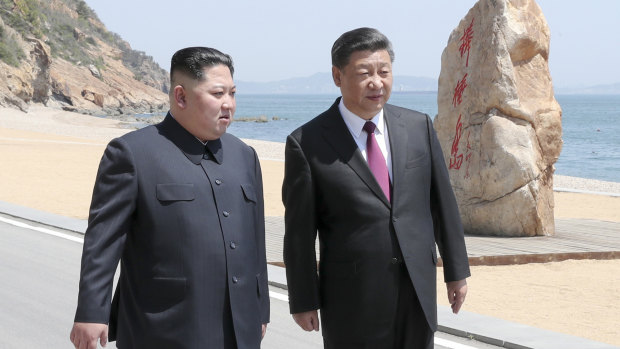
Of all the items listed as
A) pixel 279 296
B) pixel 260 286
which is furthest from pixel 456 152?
pixel 260 286

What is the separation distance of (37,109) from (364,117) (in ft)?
209

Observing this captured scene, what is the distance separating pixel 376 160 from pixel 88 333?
1.37 m

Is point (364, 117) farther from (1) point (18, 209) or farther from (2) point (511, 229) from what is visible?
(1) point (18, 209)

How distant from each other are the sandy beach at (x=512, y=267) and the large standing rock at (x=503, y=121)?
1439 mm

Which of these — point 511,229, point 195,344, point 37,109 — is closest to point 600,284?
point 511,229

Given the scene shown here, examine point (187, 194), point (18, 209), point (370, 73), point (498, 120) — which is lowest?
point (18, 209)

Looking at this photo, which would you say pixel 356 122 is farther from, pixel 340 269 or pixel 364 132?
pixel 340 269

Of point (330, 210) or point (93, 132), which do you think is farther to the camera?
point (93, 132)

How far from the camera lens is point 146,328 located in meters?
3.53

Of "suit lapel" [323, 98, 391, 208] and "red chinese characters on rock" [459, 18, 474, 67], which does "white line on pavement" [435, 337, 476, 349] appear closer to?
"suit lapel" [323, 98, 391, 208]

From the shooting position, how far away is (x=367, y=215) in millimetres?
3916

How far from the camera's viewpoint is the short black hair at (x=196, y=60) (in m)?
3.52

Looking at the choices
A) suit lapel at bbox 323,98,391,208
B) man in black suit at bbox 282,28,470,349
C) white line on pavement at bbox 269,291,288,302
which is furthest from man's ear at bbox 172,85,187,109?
white line on pavement at bbox 269,291,288,302

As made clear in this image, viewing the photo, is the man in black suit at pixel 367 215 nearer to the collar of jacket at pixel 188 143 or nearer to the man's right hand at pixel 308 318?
the man's right hand at pixel 308 318
